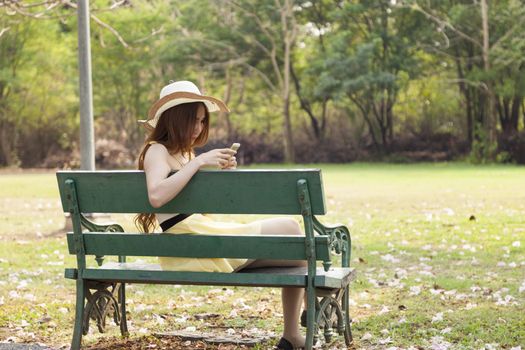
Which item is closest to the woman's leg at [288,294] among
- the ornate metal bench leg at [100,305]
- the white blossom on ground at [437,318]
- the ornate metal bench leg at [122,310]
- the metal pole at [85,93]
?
the ornate metal bench leg at [100,305]

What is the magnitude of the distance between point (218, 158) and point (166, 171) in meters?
0.29

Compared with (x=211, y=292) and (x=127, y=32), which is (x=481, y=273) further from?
(x=127, y=32)

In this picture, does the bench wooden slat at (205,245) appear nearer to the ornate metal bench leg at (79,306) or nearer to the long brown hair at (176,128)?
the ornate metal bench leg at (79,306)

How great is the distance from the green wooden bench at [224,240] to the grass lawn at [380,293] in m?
0.64

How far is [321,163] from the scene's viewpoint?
43781mm

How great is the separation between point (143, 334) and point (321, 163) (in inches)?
1508

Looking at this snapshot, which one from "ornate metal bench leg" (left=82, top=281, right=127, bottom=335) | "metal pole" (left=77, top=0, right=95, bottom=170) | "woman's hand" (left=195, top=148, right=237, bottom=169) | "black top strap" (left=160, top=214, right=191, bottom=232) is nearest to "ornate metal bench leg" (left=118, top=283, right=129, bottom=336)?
"ornate metal bench leg" (left=82, top=281, right=127, bottom=335)

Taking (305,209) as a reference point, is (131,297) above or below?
below

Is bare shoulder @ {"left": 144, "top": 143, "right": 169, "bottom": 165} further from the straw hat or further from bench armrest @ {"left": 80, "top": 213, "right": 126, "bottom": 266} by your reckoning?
bench armrest @ {"left": 80, "top": 213, "right": 126, "bottom": 266}

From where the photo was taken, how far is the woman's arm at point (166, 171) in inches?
182

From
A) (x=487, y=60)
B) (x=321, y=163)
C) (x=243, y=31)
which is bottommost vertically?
(x=321, y=163)

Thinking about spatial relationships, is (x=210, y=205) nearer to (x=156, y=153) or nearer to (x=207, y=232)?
(x=207, y=232)

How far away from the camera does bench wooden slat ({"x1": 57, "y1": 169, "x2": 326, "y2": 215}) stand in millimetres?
4453

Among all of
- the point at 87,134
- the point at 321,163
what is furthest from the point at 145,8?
the point at 87,134
